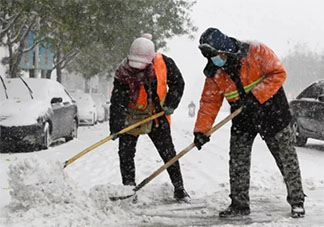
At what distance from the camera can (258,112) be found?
4863 mm

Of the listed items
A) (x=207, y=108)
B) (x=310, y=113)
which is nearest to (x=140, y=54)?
(x=207, y=108)

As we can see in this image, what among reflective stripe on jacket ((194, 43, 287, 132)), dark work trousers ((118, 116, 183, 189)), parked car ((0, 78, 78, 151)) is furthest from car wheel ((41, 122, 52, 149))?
reflective stripe on jacket ((194, 43, 287, 132))

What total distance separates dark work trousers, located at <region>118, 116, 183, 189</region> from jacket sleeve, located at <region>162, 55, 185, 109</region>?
7.2 inches

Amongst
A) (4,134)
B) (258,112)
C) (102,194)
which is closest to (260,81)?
(258,112)

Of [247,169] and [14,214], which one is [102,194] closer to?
[14,214]

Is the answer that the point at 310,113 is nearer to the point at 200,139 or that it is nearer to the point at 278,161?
the point at 278,161

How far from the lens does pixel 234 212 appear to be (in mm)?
4953

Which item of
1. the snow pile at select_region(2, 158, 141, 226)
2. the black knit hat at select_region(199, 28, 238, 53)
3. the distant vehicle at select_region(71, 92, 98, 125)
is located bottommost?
the distant vehicle at select_region(71, 92, 98, 125)

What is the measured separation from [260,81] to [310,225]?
126 cm

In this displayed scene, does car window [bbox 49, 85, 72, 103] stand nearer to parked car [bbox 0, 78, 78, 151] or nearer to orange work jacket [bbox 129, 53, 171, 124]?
parked car [bbox 0, 78, 78, 151]

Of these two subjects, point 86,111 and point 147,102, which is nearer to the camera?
point 147,102

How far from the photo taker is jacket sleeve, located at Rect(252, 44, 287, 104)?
4.71 meters

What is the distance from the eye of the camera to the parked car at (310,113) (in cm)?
1143

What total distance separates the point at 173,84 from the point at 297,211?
171 cm
